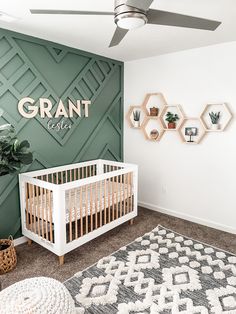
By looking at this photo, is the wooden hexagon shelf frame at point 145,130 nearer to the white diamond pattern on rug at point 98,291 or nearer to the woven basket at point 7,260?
the white diamond pattern on rug at point 98,291

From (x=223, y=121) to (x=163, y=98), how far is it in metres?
0.92

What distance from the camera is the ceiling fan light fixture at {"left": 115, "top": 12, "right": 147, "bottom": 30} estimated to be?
4.84 feet

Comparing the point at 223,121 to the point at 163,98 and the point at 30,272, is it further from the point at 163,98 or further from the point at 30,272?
→ the point at 30,272

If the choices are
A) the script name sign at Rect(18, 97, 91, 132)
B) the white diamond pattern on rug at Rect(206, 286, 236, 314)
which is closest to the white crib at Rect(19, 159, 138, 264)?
the script name sign at Rect(18, 97, 91, 132)

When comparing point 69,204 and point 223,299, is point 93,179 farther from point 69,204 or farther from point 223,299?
point 223,299

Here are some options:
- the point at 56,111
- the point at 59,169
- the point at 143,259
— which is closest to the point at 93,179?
the point at 59,169

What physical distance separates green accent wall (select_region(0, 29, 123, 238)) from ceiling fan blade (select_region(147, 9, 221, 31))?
1646 mm

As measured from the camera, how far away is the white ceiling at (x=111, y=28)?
6.47 ft

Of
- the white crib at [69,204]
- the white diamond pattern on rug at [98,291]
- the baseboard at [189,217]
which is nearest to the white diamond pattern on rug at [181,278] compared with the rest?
the white diamond pattern on rug at [98,291]

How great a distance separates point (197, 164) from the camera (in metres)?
3.34

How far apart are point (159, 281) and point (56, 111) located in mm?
2253

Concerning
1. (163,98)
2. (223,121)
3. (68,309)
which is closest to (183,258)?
(68,309)

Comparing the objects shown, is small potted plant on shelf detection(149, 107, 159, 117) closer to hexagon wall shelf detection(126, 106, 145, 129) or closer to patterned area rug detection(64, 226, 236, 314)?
hexagon wall shelf detection(126, 106, 145, 129)

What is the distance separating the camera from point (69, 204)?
242 cm
